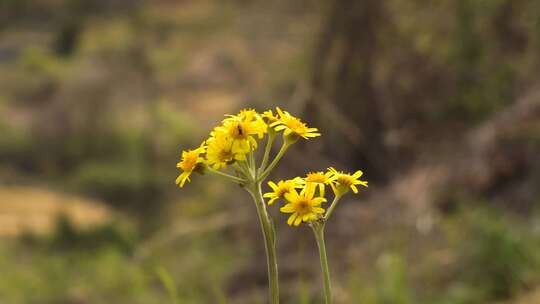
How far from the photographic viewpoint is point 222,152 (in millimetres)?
1225

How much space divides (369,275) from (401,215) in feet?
3.49

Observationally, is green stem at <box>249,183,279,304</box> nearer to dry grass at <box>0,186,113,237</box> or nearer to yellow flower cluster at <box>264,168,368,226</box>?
yellow flower cluster at <box>264,168,368,226</box>

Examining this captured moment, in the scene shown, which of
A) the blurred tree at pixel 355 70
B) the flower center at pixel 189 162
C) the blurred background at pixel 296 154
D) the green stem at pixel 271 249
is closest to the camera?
the green stem at pixel 271 249

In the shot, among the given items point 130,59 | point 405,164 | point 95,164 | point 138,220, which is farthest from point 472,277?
point 95,164

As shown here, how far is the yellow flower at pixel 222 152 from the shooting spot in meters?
1.21

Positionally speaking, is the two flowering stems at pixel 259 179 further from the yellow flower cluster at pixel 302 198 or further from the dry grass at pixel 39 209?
the dry grass at pixel 39 209

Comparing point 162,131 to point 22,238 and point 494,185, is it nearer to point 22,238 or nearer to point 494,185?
point 22,238

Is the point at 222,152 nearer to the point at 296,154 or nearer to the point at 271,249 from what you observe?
the point at 271,249

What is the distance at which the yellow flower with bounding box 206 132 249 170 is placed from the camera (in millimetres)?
1211

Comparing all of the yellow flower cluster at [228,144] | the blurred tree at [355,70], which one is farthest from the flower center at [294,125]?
the blurred tree at [355,70]

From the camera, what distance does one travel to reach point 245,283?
5461 mm

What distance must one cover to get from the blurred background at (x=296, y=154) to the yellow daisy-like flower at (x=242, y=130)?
2.46 ft

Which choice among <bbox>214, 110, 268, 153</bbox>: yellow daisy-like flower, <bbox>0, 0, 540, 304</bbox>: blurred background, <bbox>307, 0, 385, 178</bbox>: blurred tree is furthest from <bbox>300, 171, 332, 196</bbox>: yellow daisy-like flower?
<bbox>307, 0, 385, 178</bbox>: blurred tree

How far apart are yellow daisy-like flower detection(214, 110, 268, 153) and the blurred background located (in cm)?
75
